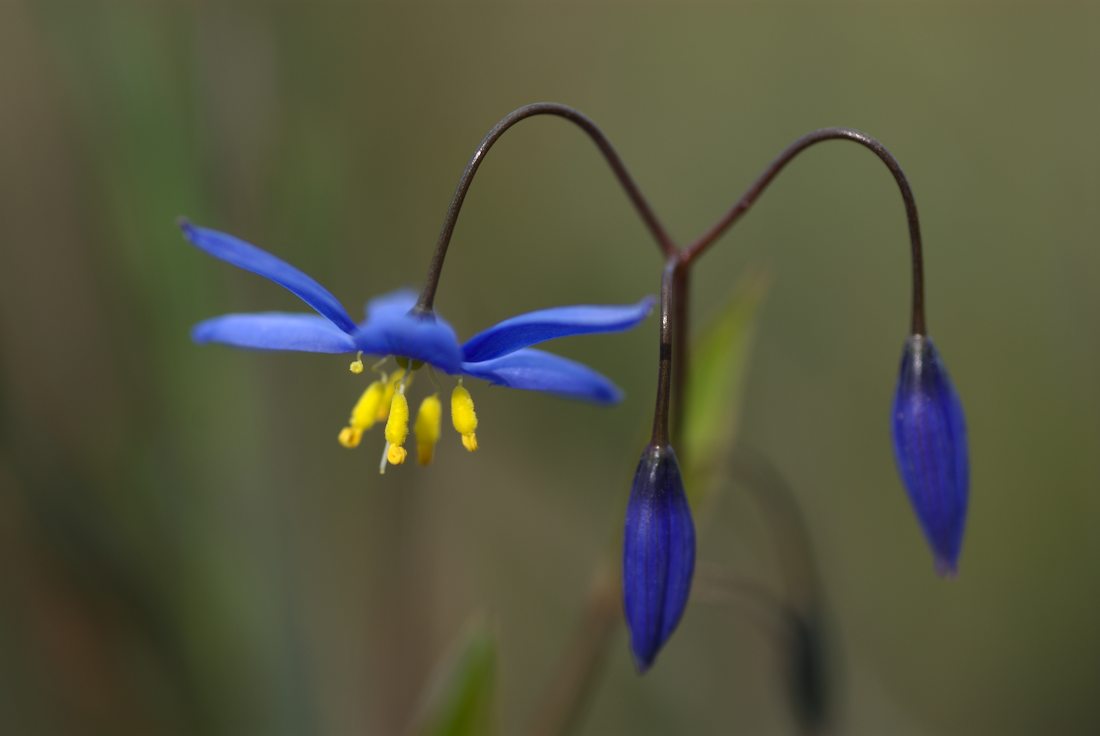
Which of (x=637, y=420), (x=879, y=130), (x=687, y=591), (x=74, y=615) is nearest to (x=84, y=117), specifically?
(x=74, y=615)

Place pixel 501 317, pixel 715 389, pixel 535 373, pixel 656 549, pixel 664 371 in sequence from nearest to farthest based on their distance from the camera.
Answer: pixel 664 371 → pixel 656 549 → pixel 535 373 → pixel 715 389 → pixel 501 317

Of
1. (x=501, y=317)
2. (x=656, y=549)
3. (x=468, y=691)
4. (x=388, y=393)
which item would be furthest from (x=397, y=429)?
(x=501, y=317)

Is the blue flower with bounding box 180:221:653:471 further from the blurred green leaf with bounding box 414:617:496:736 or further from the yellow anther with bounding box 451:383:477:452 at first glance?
the blurred green leaf with bounding box 414:617:496:736

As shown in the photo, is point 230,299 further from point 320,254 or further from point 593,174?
A: point 593,174

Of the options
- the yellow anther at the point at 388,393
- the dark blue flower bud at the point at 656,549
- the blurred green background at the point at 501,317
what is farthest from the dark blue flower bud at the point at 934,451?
the blurred green background at the point at 501,317

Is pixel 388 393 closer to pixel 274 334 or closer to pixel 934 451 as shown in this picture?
pixel 274 334

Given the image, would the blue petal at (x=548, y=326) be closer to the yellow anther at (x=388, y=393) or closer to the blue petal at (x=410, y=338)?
the blue petal at (x=410, y=338)
